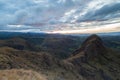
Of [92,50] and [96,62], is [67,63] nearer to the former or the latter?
[96,62]

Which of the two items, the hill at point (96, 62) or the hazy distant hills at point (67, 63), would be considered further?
the hill at point (96, 62)

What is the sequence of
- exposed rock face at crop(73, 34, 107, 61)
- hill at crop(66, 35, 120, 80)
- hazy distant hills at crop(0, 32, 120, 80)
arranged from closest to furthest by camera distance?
hazy distant hills at crop(0, 32, 120, 80) → hill at crop(66, 35, 120, 80) → exposed rock face at crop(73, 34, 107, 61)

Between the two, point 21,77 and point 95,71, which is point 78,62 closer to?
point 95,71

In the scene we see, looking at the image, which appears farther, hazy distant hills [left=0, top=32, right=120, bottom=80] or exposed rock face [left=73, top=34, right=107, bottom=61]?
exposed rock face [left=73, top=34, right=107, bottom=61]

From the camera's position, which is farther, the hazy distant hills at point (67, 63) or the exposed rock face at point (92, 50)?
the exposed rock face at point (92, 50)

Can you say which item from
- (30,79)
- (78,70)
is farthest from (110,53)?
(30,79)

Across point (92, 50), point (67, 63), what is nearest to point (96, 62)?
point (92, 50)

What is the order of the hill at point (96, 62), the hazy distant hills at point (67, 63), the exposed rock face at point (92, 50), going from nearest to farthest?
1. the hazy distant hills at point (67, 63)
2. the hill at point (96, 62)
3. the exposed rock face at point (92, 50)

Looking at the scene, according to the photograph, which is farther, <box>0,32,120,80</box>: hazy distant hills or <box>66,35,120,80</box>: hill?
<box>66,35,120,80</box>: hill

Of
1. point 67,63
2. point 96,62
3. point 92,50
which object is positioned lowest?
point 96,62

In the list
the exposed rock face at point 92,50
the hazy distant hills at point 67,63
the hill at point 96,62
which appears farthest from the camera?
the exposed rock face at point 92,50

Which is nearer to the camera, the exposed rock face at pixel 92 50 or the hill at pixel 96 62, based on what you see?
the hill at pixel 96 62

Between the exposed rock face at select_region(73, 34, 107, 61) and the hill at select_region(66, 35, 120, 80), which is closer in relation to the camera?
the hill at select_region(66, 35, 120, 80)

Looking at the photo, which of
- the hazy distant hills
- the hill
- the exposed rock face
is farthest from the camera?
the exposed rock face
